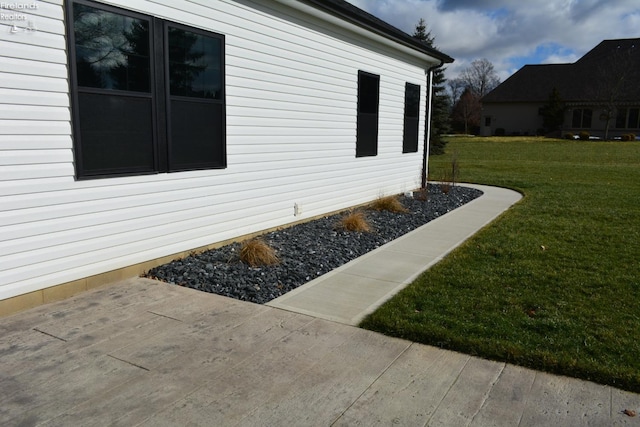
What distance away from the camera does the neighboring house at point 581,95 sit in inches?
1800

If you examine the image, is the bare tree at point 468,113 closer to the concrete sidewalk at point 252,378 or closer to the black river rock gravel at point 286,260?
the black river rock gravel at point 286,260

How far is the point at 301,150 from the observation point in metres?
7.72

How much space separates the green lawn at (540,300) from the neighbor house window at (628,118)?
1776 inches

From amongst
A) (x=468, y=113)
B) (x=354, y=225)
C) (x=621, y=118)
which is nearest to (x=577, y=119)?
(x=621, y=118)

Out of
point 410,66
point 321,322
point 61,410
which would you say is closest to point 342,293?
point 321,322

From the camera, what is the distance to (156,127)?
5.13 m

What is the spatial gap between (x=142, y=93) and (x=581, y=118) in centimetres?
5211

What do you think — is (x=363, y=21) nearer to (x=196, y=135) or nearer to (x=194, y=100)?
(x=194, y=100)

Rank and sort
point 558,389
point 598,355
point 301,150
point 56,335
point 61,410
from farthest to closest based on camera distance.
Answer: point 301,150, point 56,335, point 598,355, point 558,389, point 61,410

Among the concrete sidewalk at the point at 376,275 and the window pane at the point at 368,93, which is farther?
the window pane at the point at 368,93

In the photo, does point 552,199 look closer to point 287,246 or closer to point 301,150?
point 301,150

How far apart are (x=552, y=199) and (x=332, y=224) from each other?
19.4 feet

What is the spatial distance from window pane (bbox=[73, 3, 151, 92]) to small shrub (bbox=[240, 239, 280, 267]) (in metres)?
2.01

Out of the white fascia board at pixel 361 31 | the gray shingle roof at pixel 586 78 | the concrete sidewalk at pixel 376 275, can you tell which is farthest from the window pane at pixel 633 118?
the concrete sidewalk at pixel 376 275
